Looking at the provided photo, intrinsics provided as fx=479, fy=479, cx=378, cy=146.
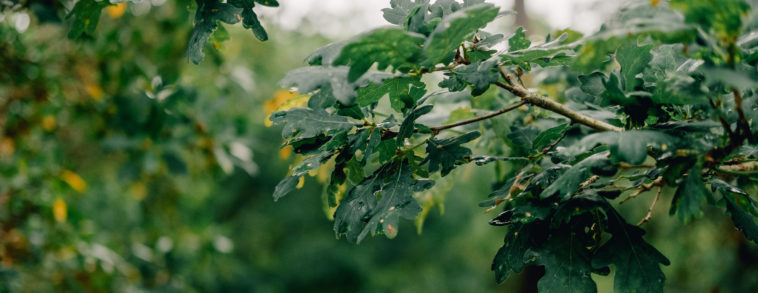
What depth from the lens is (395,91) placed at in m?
0.94

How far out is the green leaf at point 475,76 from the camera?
2.77ft

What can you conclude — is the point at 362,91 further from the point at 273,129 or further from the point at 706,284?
the point at 273,129

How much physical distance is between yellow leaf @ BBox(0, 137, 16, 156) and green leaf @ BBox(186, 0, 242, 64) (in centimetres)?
244

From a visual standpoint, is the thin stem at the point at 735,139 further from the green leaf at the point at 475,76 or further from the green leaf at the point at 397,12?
the green leaf at the point at 397,12

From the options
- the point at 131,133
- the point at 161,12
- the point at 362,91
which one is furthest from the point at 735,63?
the point at 161,12

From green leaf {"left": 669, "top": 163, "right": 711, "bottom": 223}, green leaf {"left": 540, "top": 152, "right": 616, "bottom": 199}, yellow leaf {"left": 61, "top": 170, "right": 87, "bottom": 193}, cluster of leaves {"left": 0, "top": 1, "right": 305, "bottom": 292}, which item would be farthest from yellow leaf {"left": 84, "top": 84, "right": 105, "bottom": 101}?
green leaf {"left": 669, "top": 163, "right": 711, "bottom": 223}

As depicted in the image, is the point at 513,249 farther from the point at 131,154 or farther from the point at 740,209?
the point at 131,154

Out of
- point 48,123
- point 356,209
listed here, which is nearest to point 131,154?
point 48,123

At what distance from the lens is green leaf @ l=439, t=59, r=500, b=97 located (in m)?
0.85

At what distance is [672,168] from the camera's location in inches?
31.2

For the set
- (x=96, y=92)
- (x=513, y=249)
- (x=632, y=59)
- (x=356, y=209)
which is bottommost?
(x=96, y=92)

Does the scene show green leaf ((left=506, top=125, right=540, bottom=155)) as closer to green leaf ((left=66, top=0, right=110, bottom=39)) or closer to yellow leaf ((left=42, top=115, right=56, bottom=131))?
green leaf ((left=66, top=0, right=110, bottom=39))

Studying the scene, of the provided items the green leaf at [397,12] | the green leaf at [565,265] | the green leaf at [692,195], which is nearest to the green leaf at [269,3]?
the green leaf at [397,12]

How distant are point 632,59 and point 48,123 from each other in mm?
3235
